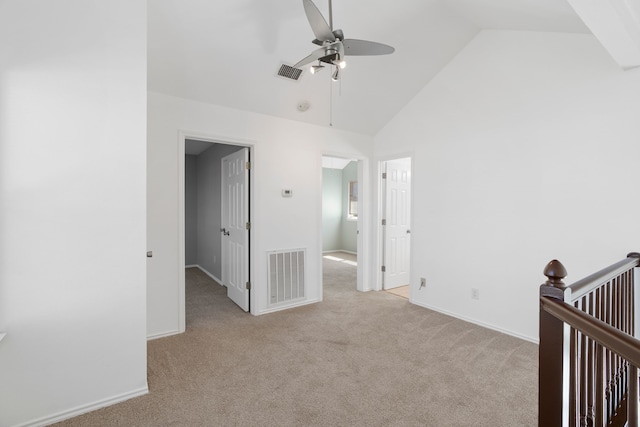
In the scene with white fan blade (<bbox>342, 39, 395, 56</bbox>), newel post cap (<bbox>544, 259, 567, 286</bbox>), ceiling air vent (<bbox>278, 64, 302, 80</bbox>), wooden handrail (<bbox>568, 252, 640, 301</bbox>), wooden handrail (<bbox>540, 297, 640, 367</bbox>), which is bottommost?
wooden handrail (<bbox>540, 297, 640, 367</bbox>)

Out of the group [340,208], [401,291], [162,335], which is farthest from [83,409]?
[340,208]

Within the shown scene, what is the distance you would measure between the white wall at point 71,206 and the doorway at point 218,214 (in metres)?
1.25

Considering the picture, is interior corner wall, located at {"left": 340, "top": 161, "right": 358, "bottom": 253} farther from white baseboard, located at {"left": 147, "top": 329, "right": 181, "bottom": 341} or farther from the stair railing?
the stair railing

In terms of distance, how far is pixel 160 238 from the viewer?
3137 millimetres

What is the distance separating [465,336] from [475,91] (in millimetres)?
2673

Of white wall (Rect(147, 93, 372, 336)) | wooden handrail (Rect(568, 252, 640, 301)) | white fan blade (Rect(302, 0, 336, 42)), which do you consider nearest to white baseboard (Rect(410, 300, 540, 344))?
wooden handrail (Rect(568, 252, 640, 301))

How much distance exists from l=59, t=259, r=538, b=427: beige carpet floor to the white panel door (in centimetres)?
116

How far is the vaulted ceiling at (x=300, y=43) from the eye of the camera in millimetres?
2500

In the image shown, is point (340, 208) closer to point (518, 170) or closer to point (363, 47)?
point (518, 170)

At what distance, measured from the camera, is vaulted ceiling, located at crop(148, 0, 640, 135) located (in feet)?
8.20

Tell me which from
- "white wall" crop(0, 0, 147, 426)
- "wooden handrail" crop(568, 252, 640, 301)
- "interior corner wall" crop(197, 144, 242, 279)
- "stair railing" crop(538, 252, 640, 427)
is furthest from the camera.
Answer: "interior corner wall" crop(197, 144, 242, 279)

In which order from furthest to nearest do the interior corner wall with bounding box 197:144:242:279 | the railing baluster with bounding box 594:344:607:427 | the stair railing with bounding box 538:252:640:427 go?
the interior corner wall with bounding box 197:144:242:279 < the railing baluster with bounding box 594:344:607:427 < the stair railing with bounding box 538:252:640:427

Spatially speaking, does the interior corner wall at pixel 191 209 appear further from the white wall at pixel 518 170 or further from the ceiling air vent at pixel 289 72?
the white wall at pixel 518 170

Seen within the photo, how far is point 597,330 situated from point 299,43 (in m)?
2.94
